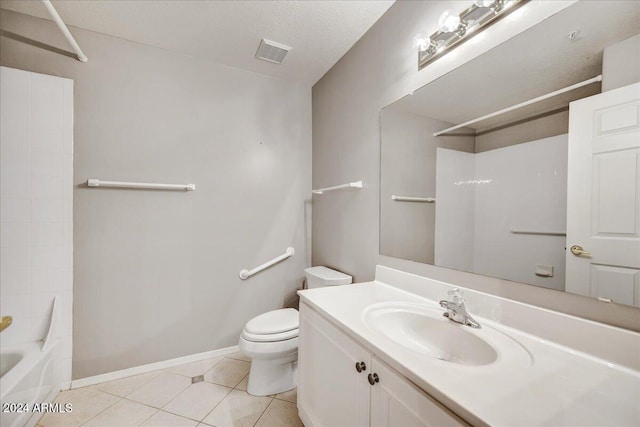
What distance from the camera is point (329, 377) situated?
106 centimetres

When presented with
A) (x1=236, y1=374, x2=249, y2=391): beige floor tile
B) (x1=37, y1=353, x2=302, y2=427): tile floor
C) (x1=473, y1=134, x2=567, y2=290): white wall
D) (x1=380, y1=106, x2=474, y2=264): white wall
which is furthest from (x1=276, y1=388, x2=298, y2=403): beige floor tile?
(x1=473, y1=134, x2=567, y2=290): white wall

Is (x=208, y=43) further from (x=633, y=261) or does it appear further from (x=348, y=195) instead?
(x=633, y=261)

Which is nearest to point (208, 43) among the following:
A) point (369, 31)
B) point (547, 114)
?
point (369, 31)

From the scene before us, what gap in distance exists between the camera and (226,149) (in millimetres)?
2084

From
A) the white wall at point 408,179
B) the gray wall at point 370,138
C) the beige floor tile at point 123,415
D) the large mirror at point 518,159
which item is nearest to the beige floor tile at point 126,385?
the beige floor tile at point 123,415

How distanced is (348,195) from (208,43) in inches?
58.2

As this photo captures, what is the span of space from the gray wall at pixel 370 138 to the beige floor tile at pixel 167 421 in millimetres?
A: 1257

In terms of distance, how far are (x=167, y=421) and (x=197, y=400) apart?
19cm

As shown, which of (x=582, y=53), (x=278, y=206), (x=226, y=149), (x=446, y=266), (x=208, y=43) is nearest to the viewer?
(x=582, y=53)

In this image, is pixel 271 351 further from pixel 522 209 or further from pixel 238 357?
pixel 522 209

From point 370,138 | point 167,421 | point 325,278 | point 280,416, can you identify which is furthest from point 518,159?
point 167,421

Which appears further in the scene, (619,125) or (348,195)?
(348,195)

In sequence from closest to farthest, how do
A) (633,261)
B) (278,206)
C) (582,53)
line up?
(633,261), (582,53), (278,206)

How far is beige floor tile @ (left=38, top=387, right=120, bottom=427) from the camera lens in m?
1.38
